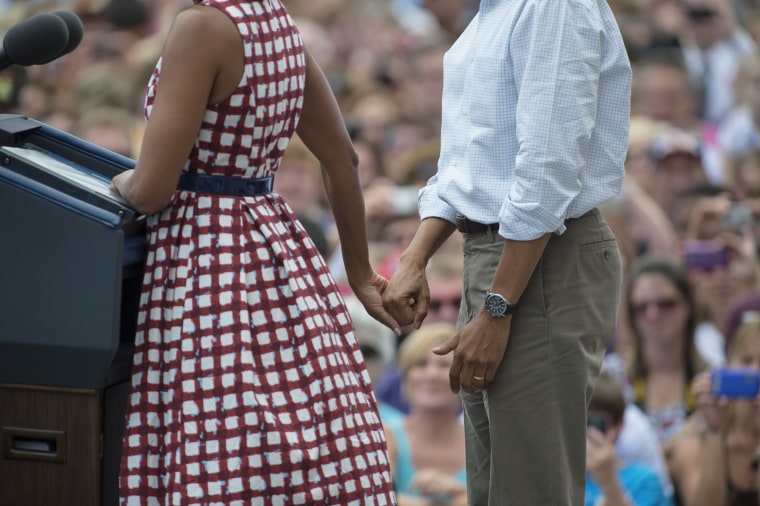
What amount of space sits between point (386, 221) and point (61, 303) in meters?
3.95

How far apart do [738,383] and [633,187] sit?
2.37 metres

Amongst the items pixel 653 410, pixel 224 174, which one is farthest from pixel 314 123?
pixel 653 410

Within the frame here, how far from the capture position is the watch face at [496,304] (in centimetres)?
253

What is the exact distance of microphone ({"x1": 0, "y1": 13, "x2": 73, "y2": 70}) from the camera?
8.34 feet

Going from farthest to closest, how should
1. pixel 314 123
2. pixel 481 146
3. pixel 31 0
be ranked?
1. pixel 31 0
2. pixel 314 123
3. pixel 481 146

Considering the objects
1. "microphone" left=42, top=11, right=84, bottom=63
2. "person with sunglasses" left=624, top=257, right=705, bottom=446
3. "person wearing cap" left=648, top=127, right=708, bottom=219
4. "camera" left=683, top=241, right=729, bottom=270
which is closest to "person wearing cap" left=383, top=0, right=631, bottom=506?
"microphone" left=42, top=11, right=84, bottom=63

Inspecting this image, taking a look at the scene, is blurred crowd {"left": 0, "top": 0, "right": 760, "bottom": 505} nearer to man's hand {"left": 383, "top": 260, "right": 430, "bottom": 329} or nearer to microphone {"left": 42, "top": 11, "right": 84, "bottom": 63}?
microphone {"left": 42, "top": 11, "right": 84, "bottom": 63}

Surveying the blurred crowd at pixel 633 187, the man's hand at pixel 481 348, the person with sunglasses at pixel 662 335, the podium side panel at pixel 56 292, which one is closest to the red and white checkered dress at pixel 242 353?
the podium side panel at pixel 56 292

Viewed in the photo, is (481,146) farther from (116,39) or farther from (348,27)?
(348,27)

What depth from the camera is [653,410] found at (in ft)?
16.2

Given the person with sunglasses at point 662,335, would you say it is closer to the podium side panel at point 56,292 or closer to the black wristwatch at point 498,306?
the black wristwatch at point 498,306

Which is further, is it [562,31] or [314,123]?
[314,123]

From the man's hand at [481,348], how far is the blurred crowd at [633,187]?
5.68 feet

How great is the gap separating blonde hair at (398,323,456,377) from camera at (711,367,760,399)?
0.94 meters
